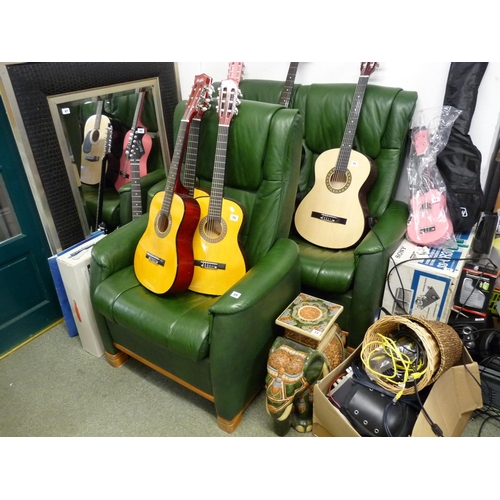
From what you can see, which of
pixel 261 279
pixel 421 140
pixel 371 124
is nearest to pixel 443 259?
pixel 421 140

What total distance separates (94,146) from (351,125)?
4.96 feet

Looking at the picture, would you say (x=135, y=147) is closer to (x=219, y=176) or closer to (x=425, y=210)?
(x=219, y=176)

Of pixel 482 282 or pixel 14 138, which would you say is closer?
pixel 482 282

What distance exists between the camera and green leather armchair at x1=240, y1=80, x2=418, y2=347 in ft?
5.82

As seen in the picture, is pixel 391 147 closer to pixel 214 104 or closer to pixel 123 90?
pixel 214 104

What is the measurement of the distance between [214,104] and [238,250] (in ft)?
2.38

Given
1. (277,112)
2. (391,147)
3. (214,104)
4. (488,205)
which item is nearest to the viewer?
(277,112)

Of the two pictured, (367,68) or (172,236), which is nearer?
(172,236)

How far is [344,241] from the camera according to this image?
2.00 meters

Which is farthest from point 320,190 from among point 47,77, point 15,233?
point 15,233

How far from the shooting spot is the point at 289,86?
85.4 inches

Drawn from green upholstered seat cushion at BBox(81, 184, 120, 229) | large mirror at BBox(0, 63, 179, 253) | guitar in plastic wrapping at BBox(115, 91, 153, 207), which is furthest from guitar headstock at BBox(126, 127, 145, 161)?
green upholstered seat cushion at BBox(81, 184, 120, 229)

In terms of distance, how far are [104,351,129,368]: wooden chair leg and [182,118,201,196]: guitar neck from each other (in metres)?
0.92

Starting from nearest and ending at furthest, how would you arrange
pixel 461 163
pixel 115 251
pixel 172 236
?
pixel 172 236 → pixel 115 251 → pixel 461 163
